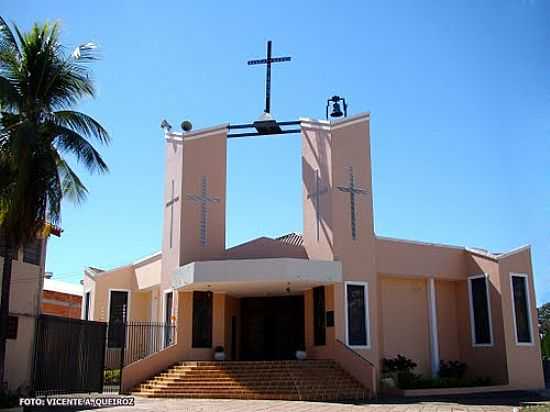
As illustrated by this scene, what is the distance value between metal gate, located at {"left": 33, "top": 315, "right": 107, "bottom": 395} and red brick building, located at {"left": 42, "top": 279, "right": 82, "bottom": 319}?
1922cm

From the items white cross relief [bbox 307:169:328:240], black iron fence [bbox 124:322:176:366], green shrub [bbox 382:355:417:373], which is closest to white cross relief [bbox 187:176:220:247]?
black iron fence [bbox 124:322:176:366]

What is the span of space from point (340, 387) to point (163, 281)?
8.01m

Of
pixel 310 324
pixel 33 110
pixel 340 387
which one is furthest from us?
pixel 310 324

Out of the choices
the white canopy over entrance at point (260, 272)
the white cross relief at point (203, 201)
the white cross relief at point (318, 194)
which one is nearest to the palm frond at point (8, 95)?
the white canopy over entrance at point (260, 272)

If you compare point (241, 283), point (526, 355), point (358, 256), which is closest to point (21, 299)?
point (241, 283)

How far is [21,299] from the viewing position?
15977mm

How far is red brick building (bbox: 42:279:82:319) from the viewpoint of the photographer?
34.7 metres

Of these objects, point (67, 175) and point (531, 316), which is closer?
point (67, 175)

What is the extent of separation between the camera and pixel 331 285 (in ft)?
70.0

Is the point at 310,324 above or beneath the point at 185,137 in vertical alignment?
beneath

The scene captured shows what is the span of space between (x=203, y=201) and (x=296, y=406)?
9.31 meters

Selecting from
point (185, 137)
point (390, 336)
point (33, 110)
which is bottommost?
point (390, 336)

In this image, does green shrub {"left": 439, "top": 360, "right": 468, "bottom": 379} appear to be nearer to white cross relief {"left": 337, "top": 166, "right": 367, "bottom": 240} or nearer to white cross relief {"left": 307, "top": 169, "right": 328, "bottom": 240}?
white cross relief {"left": 337, "top": 166, "right": 367, "bottom": 240}

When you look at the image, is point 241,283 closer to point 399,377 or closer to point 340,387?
point 340,387
